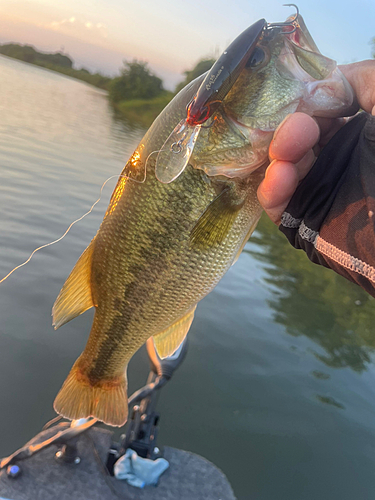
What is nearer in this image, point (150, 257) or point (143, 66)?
point (150, 257)

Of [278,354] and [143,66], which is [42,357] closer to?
[278,354]

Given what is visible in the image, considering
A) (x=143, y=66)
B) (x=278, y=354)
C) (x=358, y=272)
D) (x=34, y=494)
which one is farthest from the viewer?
(x=143, y=66)

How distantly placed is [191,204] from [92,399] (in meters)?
1.46

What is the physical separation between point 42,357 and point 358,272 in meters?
4.07

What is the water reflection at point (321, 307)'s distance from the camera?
648 cm

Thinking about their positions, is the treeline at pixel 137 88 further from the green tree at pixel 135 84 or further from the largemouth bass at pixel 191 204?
the largemouth bass at pixel 191 204

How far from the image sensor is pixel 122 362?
2.47m

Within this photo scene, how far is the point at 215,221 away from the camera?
197cm

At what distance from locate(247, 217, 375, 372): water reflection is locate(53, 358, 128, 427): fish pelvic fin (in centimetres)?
435

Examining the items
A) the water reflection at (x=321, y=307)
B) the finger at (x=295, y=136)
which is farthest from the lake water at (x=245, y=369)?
the finger at (x=295, y=136)

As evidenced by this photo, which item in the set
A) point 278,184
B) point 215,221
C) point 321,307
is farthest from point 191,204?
point 321,307

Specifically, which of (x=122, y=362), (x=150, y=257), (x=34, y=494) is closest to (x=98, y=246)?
(x=150, y=257)

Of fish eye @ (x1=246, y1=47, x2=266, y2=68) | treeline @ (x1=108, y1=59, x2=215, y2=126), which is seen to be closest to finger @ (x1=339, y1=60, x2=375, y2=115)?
fish eye @ (x1=246, y1=47, x2=266, y2=68)

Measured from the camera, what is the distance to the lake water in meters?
4.00
